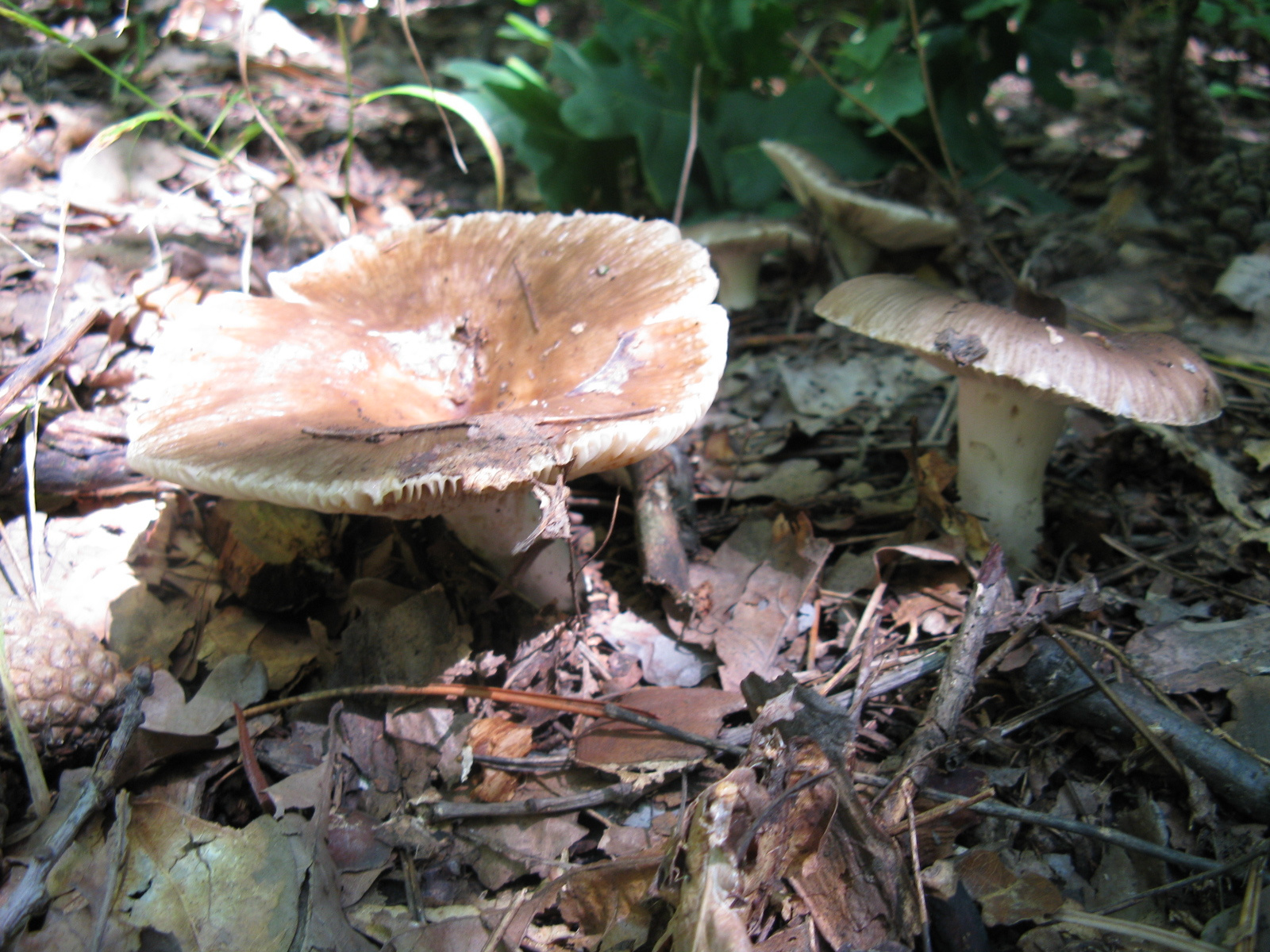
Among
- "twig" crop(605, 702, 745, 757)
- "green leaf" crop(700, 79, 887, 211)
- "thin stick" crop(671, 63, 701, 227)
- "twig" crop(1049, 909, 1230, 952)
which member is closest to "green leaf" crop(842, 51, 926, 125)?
"green leaf" crop(700, 79, 887, 211)

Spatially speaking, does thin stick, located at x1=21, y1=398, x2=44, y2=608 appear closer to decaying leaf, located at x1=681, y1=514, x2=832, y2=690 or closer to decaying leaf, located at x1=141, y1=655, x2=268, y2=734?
decaying leaf, located at x1=141, y1=655, x2=268, y2=734

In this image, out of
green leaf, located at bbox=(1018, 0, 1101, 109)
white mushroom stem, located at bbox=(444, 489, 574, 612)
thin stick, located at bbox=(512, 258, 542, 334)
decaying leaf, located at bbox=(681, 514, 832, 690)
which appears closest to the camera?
decaying leaf, located at bbox=(681, 514, 832, 690)

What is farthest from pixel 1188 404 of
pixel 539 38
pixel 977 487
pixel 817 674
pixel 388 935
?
pixel 539 38

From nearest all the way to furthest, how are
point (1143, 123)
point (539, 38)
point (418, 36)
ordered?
1. point (539, 38)
2. point (1143, 123)
3. point (418, 36)

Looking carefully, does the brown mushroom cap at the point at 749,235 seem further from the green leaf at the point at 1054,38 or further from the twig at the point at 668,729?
the twig at the point at 668,729

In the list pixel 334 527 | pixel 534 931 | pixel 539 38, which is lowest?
pixel 534 931

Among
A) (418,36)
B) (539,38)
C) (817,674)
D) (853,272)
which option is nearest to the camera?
(817,674)

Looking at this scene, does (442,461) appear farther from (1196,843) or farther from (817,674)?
(1196,843)
